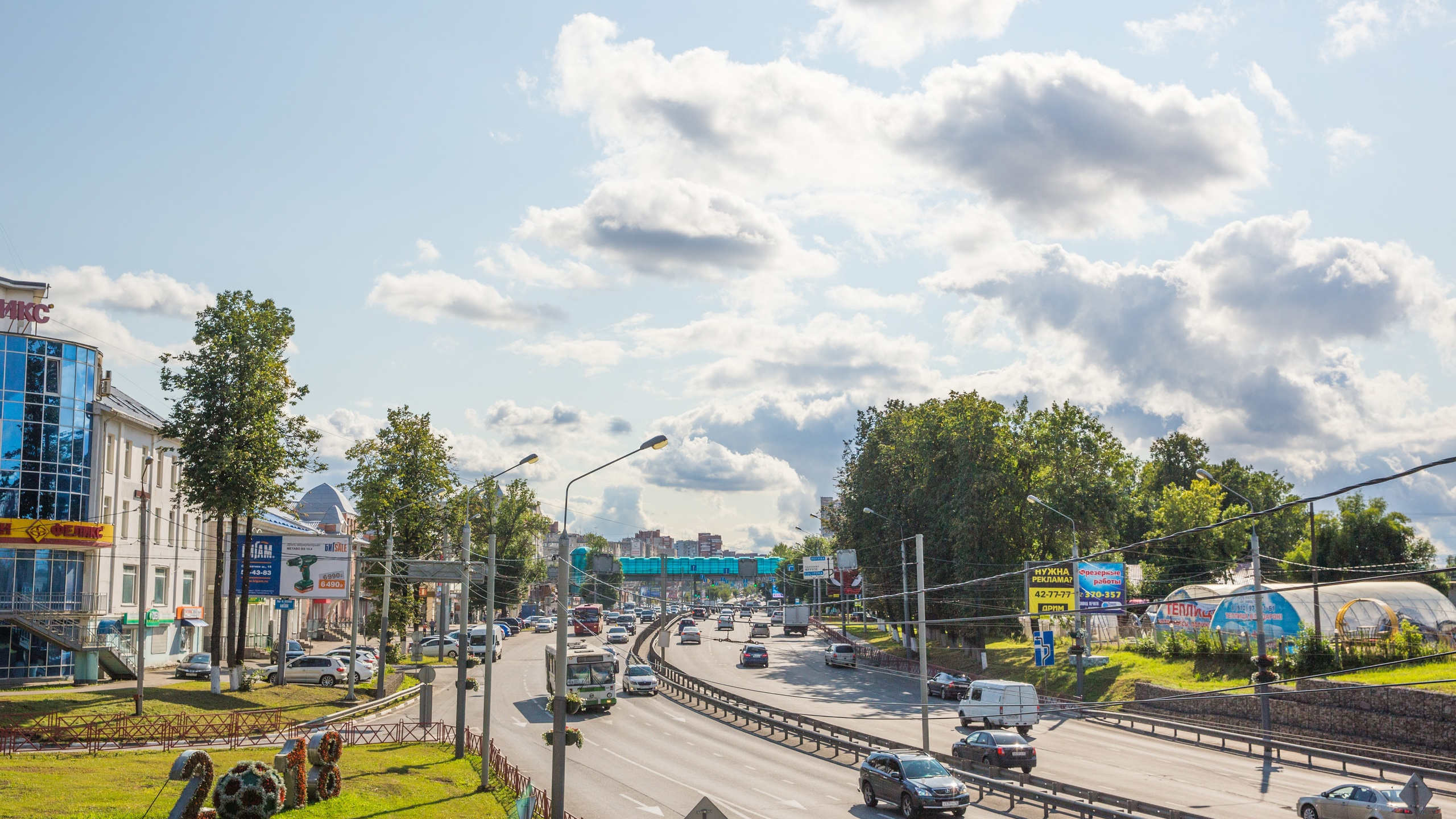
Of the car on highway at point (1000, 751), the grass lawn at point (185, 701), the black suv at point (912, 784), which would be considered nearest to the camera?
the black suv at point (912, 784)

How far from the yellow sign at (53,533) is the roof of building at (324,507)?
73.9 metres

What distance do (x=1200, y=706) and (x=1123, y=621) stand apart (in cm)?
2050

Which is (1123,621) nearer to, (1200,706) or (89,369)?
(1200,706)

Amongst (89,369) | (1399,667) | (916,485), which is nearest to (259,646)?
(89,369)

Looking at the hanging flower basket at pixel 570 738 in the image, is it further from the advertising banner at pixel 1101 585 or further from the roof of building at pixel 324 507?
the roof of building at pixel 324 507

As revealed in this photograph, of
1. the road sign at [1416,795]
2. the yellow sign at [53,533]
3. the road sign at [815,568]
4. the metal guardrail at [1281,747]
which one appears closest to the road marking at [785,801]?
the road sign at [1416,795]

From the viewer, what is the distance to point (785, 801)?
30094 mm

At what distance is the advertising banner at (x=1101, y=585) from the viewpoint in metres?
55.1

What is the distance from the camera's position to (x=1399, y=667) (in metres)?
43.2

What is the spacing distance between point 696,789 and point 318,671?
3009cm

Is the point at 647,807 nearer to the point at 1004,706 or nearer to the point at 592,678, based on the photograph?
the point at 1004,706

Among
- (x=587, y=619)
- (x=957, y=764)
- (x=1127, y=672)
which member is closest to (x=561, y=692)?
(x=957, y=764)

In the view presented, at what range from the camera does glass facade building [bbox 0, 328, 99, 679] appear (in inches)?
1950

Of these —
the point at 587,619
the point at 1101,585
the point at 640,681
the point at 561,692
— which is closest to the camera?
the point at 561,692
